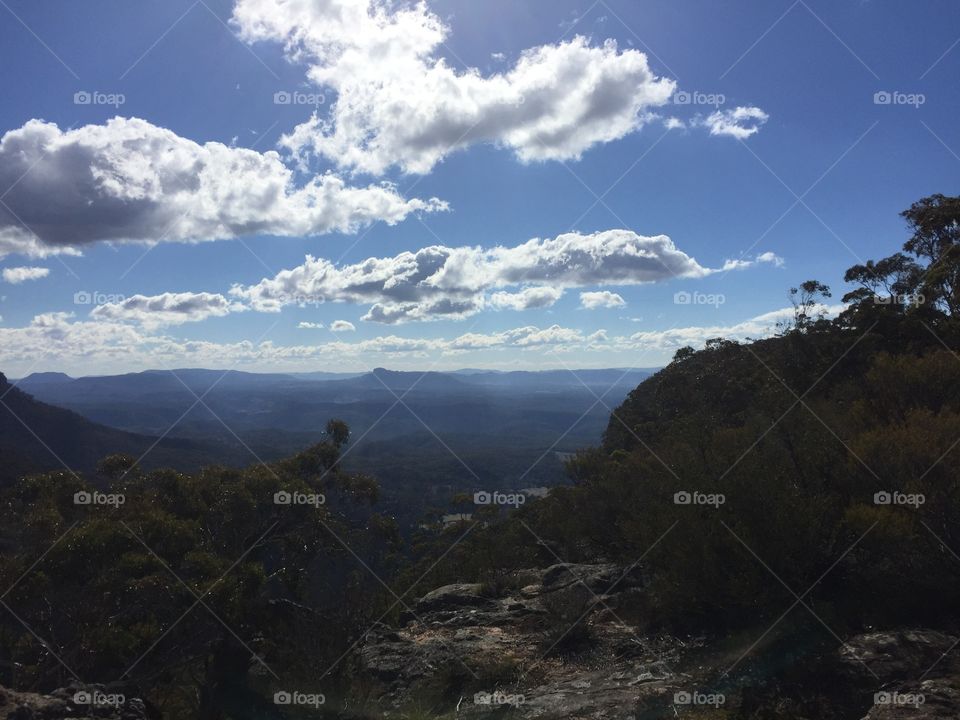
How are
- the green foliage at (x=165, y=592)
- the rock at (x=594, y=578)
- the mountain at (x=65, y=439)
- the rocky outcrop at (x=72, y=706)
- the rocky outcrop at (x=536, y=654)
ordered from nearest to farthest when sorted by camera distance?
the rocky outcrop at (x=72, y=706), the rocky outcrop at (x=536, y=654), the green foliage at (x=165, y=592), the rock at (x=594, y=578), the mountain at (x=65, y=439)

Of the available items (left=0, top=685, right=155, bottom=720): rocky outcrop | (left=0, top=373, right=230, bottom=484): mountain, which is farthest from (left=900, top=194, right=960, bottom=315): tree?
(left=0, top=373, right=230, bottom=484): mountain

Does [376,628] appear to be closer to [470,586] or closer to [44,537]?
[470,586]

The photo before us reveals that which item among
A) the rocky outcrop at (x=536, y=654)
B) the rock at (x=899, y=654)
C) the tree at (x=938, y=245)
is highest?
the tree at (x=938, y=245)

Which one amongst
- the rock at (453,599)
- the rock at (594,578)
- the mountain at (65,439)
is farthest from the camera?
the mountain at (65,439)

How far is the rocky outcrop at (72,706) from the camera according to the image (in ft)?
21.1

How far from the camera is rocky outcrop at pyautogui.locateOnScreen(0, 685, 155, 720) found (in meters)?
6.43

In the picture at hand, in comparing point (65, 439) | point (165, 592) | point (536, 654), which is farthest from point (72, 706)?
point (65, 439)

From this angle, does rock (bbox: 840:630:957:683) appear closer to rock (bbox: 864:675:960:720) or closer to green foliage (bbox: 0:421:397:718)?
rock (bbox: 864:675:960:720)

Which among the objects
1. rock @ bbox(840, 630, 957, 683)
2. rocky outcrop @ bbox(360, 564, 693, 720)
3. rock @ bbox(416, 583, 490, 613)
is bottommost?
rock @ bbox(416, 583, 490, 613)

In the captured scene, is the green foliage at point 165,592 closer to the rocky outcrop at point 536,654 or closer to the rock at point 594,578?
the rocky outcrop at point 536,654

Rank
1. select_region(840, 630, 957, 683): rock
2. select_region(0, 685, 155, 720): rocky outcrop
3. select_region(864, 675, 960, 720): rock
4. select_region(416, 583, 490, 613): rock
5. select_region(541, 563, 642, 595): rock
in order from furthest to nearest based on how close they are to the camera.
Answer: select_region(416, 583, 490, 613): rock
select_region(541, 563, 642, 595): rock
select_region(840, 630, 957, 683): rock
select_region(0, 685, 155, 720): rocky outcrop
select_region(864, 675, 960, 720): rock

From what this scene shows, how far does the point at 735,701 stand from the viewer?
23.4 feet

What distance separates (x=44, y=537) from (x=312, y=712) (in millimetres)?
7756

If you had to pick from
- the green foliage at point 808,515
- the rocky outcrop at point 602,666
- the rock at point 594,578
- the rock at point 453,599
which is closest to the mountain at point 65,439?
the rock at point 453,599
